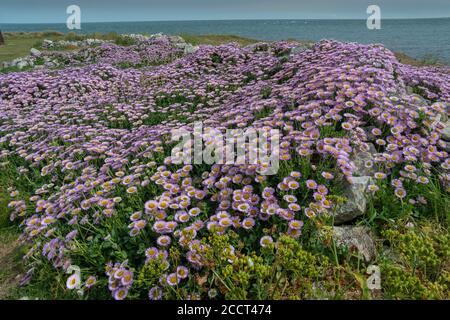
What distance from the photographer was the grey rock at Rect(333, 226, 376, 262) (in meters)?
3.43

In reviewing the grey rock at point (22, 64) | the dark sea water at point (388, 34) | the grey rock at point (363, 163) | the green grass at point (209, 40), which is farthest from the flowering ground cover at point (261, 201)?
the dark sea water at point (388, 34)

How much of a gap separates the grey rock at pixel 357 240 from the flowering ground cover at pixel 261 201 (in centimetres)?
3

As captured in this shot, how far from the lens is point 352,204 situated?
3.76 metres

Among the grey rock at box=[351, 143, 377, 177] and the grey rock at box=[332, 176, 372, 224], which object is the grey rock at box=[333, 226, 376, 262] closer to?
the grey rock at box=[332, 176, 372, 224]

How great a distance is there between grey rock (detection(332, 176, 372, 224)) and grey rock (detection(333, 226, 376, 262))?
13 centimetres

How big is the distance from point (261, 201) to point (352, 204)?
1.03 meters

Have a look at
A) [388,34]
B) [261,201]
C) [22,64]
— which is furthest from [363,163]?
[388,34]

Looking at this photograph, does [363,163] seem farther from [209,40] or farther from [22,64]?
[209,40]

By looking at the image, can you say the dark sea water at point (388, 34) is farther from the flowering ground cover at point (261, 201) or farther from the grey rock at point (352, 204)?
the grey rock at point (352, 204)

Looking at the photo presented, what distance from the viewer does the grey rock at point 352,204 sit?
147 inches

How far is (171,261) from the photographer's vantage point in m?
3.35

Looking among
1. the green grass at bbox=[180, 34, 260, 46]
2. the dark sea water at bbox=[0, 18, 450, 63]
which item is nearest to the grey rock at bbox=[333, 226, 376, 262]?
the dark sea water at bbox=[0, 18, 450, 63]
